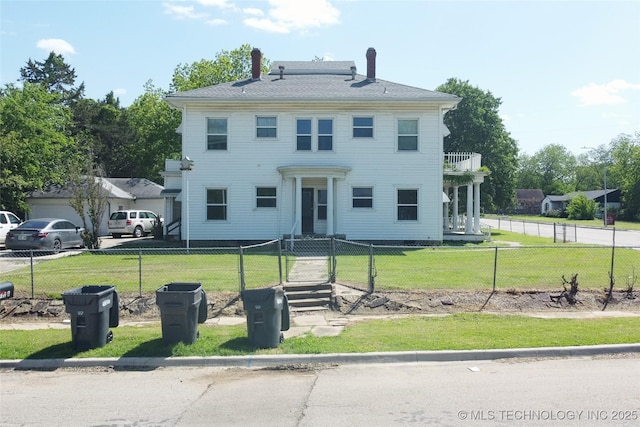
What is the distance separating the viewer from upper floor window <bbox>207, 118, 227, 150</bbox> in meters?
23.5

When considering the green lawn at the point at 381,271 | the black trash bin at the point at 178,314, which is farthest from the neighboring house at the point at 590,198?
the black trash bin at the point at 178,314

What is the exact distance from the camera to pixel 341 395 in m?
6.51

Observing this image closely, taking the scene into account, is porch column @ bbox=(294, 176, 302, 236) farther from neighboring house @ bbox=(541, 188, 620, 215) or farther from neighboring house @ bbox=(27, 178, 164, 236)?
neighboring house @ bbox=(541, 188, 620, 215)

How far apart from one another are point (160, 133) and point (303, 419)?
164 ft

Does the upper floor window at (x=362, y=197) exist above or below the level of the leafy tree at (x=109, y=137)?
below

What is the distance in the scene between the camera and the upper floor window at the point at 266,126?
23.5 m

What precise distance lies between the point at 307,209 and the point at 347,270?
30.8 ft

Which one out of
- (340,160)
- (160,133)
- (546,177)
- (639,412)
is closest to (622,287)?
(639,412)

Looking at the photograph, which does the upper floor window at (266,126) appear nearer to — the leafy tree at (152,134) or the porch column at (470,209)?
the porch column at (470,209)

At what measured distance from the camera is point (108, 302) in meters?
8.94

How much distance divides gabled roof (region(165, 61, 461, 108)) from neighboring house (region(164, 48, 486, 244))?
15 cm

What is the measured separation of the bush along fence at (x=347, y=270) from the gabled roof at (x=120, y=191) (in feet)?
53.3

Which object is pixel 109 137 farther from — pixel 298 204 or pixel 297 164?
→ pixel 298 204

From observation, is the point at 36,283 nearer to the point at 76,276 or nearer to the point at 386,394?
the point at 76,276
